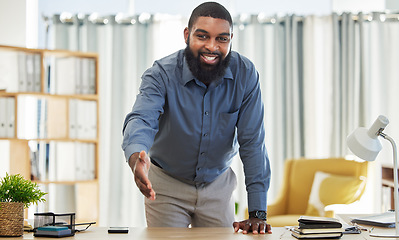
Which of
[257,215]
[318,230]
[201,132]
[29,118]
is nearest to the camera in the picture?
[318,230]

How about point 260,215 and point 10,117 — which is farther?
point 10,117

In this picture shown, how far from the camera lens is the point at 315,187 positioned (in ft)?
14.3

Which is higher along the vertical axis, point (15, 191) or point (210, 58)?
point (210, 58)

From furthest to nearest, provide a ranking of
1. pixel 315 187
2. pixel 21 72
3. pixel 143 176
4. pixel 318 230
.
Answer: pixel 21 72 → pixel 315 187 → pixel 318 230 → pixel 143 176

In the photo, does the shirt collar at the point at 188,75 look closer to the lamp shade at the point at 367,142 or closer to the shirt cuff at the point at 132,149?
the shirt cuff at the point at 132,149

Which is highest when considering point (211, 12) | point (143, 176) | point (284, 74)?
point (284, 74)

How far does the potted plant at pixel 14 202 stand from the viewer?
1.96m

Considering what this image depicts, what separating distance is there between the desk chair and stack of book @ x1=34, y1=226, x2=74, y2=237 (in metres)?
2.27

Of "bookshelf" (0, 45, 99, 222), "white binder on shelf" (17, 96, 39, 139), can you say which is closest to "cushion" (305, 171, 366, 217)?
"bookshelf" (0, 45, 99, 222)

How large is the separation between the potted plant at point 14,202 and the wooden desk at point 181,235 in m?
0.06

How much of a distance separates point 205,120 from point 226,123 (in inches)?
3.7

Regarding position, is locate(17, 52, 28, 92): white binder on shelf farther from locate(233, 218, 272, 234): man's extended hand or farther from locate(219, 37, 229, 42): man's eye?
locate(233, 218, 272, 234): man's extended hand

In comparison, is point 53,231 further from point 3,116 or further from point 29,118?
point 29,118

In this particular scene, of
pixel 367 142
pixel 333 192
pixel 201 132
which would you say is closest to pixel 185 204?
pixel 201 132
